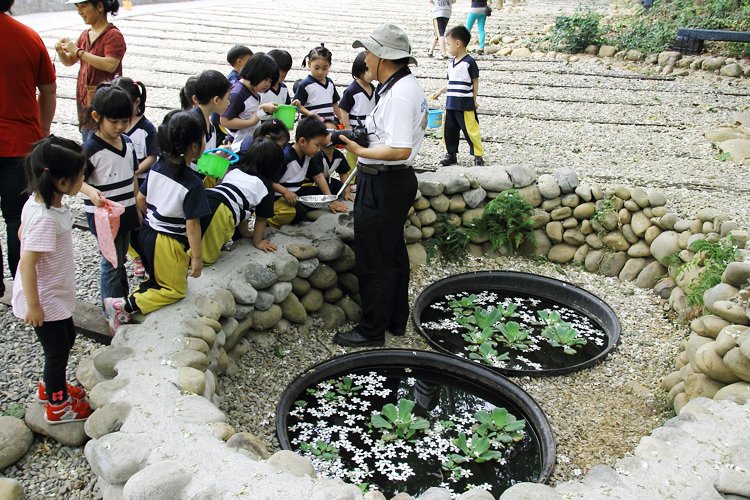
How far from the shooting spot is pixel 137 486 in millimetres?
2508

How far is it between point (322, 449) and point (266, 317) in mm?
966

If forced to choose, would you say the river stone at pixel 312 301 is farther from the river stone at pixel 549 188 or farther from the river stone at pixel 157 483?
the river stone at pixel 549 188

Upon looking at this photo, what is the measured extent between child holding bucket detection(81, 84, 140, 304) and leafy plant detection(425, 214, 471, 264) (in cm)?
253

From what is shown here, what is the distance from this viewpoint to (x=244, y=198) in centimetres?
412

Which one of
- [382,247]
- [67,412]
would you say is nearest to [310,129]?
[382,247]

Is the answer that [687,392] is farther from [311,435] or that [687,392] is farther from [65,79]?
[65,79]

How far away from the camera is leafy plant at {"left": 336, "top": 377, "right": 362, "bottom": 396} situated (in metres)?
4.06

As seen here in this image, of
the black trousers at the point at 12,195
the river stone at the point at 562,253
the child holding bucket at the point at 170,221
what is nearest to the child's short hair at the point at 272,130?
the child holding bucket at the point at 170,221

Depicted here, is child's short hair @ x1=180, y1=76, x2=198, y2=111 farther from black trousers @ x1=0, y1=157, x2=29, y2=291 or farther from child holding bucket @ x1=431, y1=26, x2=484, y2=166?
child holding bucket @ x1=431, y1=26, x2=484, y2=166

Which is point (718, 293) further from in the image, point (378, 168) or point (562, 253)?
point (378, 168)

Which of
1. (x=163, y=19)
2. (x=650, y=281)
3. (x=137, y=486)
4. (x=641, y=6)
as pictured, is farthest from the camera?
(x=641, y=6)

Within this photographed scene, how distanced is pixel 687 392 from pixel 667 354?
801mm

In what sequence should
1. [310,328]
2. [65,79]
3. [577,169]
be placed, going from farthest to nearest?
1. [65,79]
2. [577,169]
3. [310,328]

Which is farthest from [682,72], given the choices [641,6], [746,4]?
[641,6]
